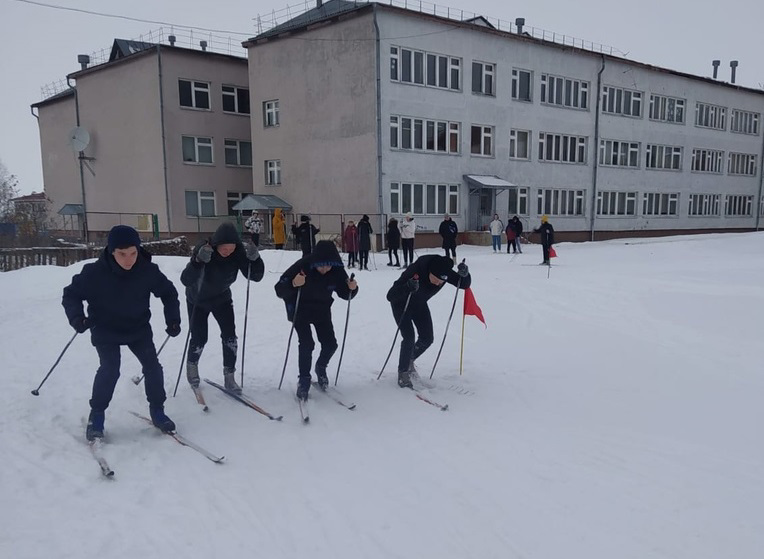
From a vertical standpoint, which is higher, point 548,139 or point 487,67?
point 487,67

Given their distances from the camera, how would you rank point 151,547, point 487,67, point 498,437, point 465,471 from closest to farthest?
point 151,547, point 465,471, point 498,437, point 487,67

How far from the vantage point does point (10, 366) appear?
6676 millimetres

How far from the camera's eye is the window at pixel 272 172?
1045 inches

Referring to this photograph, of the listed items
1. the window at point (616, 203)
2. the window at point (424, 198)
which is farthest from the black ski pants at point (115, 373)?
the window at point (616, 203)

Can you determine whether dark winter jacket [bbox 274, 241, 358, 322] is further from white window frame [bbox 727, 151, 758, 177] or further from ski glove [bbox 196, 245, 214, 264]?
white window frame [bbox 727, 151, 758, 177]

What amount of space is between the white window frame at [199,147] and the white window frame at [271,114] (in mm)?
4273

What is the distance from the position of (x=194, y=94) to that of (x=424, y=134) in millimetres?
12595

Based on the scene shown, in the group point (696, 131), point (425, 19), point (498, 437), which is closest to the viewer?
point (498, 437)

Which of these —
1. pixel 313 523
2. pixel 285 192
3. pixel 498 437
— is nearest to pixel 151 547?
pixel 313 523

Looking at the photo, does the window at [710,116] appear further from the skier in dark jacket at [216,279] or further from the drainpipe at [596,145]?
the skier in dark jacket at [216,279]

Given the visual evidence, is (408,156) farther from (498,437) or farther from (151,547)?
(151,547)

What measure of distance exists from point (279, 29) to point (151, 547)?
26.7 meters

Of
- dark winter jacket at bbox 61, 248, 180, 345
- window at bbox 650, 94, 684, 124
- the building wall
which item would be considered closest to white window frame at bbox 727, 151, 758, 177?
window at bbox 650, 94, 684, 124

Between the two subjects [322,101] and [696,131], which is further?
[696,131]
